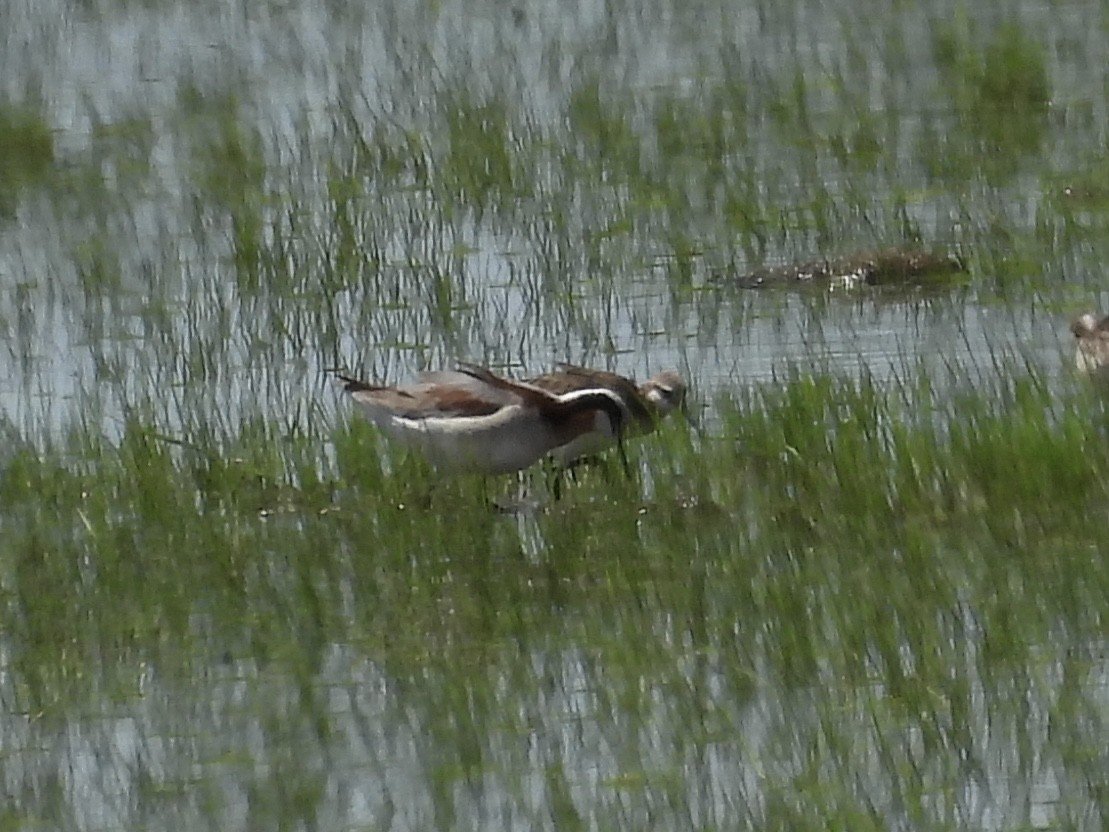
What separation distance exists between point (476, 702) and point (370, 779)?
47 centimetres

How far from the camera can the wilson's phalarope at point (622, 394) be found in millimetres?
8883

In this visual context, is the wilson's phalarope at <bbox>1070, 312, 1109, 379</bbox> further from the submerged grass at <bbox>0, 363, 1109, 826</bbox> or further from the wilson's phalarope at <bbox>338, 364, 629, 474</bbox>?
the wilson's phalarope at <bbox>338, 364, 629, 474</bbox>

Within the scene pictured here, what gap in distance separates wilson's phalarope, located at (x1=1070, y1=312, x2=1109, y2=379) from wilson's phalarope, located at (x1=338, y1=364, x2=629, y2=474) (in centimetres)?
130

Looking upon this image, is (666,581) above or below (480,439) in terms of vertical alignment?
below

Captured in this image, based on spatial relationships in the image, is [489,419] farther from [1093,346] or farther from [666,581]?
[1093,346]

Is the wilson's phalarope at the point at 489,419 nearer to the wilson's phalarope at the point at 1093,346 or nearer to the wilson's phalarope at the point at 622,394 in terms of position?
the wilson's phalarope at the point at 622,394

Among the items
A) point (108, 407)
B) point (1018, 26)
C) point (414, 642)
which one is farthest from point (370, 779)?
point (1018, 26)

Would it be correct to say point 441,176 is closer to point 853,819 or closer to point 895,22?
point 895,22

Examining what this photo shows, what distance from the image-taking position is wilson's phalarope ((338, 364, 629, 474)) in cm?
880

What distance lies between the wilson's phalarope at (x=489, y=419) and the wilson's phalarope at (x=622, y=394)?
3 centimetres

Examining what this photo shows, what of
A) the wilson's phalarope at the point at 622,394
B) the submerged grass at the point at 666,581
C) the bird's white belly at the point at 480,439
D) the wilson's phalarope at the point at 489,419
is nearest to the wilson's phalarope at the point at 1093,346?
the submerged grass at the point at 666,581

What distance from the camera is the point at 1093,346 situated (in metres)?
9.01

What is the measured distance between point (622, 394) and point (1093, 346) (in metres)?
1.33

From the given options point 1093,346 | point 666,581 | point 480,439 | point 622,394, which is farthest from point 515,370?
point 666,581
